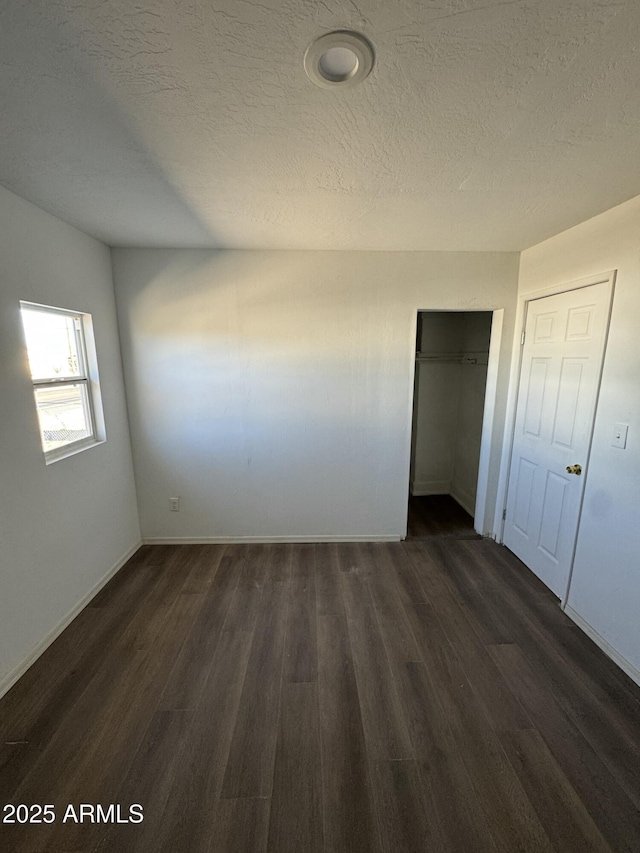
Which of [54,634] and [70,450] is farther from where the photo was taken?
[70,450]

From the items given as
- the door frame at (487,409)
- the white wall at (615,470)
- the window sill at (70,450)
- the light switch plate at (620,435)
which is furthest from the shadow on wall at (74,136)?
the light switch plate at (620,435)

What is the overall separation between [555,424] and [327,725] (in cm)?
224

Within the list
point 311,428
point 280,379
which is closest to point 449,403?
point 311,428

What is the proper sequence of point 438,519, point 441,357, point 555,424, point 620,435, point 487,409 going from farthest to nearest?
point 441,357
point 438,519
point 487,409
point 555,424
point 620,435

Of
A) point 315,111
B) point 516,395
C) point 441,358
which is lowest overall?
point 516,395

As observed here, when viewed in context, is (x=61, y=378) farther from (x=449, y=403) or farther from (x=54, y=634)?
(x=449, y=403)

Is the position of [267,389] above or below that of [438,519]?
above

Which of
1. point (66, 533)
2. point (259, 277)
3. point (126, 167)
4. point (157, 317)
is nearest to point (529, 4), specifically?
point (126, 167)

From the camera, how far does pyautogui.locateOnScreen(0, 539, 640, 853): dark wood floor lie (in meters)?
1.11

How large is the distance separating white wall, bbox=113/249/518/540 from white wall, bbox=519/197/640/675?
776 millimetres

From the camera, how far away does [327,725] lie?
4.63 ft

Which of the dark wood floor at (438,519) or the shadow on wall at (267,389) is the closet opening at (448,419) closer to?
the dark wood floor at (438,519)

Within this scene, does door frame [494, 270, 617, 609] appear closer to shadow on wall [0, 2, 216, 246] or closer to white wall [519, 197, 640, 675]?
white wall [519, 197, 640, 675]

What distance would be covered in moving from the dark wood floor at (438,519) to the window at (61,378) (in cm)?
280
